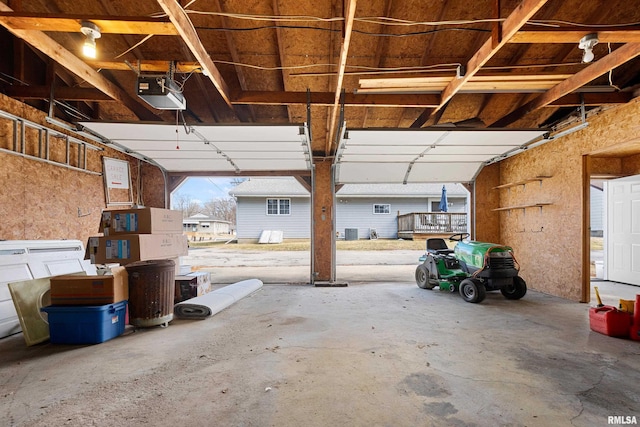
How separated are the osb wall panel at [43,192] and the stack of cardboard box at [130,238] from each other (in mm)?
1115

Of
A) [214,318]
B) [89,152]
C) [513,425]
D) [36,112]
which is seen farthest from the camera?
[89,152]

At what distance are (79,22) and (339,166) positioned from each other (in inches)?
185

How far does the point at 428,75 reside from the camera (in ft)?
12.2

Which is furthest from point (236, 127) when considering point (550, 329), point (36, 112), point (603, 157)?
point (603, 157)

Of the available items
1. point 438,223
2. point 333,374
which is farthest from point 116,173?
point 438,223

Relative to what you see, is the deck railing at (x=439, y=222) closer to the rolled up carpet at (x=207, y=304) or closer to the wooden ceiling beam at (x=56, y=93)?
the rolled up carpet at (x=207, y=304)

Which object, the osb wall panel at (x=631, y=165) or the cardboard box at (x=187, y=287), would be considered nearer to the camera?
the cardboard box at (x=187, y=287)

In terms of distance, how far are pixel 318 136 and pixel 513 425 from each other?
5.68 m

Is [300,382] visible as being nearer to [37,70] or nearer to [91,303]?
[91,303]

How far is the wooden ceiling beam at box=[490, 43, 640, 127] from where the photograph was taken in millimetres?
3078

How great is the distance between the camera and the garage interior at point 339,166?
7.26 ft

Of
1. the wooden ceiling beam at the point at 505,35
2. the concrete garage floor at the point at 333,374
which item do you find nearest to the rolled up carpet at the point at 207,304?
the concrete garage floor at the point at 333,374

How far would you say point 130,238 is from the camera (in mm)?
3705

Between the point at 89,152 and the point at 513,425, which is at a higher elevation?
the point at 89,152
